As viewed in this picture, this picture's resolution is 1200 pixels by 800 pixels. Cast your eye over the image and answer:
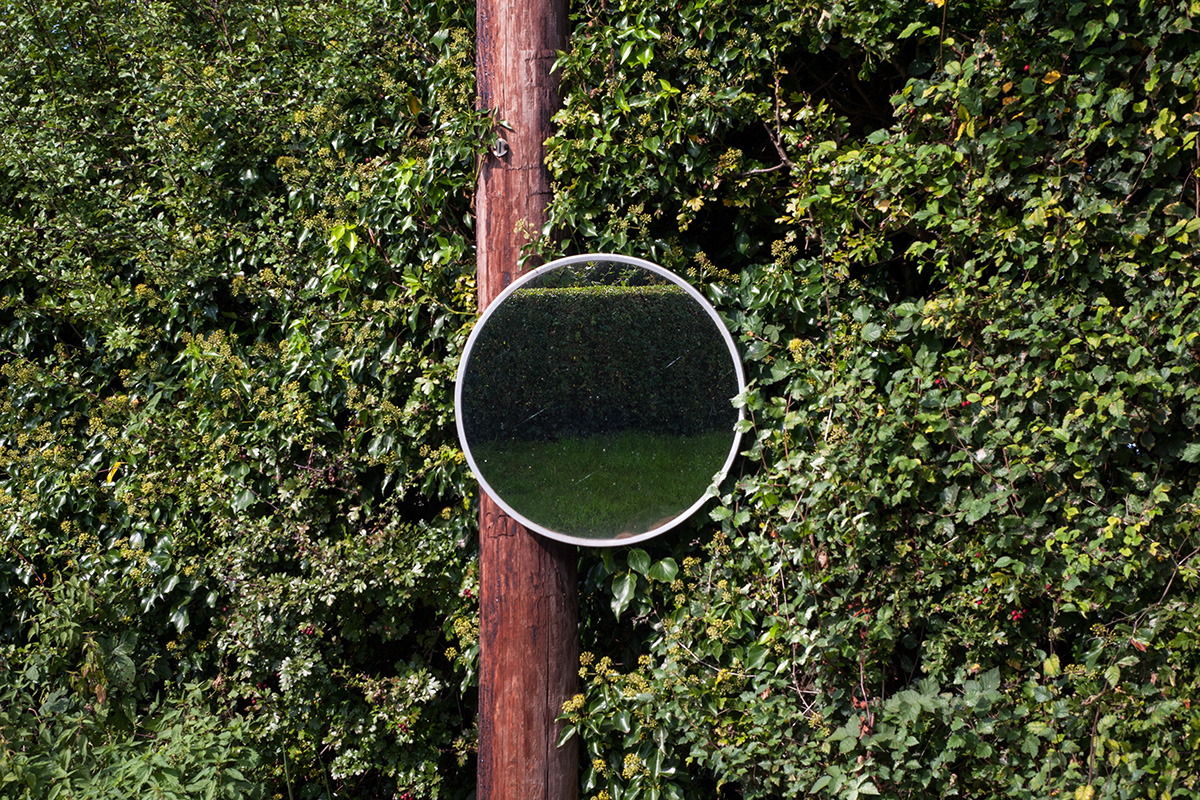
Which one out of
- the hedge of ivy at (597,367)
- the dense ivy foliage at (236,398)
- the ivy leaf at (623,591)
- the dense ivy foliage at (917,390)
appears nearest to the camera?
the dense ivy foliage at (917,390)

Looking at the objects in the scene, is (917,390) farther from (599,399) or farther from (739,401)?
(599,399)

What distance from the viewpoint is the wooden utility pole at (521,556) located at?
3.07 m

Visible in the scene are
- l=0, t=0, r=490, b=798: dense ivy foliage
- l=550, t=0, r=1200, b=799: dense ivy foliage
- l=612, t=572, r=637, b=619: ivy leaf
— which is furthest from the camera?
l=0, t=0, r=490, b=798: dense ivy foliage

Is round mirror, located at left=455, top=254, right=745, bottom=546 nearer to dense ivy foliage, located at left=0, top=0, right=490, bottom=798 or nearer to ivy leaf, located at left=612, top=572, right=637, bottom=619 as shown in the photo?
ivy leaf, located at left=612, top=572, right=637, bottom=619

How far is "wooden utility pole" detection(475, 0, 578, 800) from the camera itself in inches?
121

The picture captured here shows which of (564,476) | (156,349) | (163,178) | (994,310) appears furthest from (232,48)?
(994,310)

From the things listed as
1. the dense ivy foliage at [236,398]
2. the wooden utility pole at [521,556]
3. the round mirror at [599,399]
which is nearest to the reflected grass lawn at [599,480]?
the round mirror at [599,399]

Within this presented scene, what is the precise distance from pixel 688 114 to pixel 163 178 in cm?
279

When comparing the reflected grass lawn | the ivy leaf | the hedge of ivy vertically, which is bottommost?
the ivy leaf

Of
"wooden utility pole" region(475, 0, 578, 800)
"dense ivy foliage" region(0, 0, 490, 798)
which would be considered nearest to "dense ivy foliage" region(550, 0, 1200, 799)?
"wooden utility pole" region(475, 0, 578, 800)

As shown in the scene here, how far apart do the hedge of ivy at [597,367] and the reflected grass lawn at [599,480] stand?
49 mm

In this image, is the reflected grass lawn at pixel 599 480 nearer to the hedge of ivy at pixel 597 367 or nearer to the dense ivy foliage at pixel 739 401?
the hedge of ivy at pixel 597 367

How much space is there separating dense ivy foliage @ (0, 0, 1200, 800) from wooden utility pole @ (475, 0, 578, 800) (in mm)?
101

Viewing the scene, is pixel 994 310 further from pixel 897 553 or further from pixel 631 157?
pixel 631 157
